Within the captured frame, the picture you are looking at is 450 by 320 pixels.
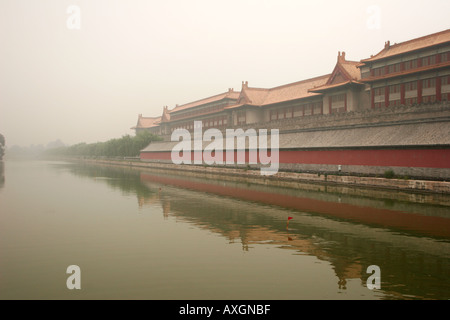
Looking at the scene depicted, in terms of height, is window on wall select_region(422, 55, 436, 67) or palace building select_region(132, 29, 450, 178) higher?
window on wall select_region(422, 55, 436, 67)

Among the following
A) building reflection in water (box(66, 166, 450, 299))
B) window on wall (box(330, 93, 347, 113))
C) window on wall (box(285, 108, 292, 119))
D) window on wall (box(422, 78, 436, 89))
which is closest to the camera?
building reflection in water (box(66, 166, 450, 299))

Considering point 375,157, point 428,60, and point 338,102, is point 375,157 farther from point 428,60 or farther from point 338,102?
point 338,102

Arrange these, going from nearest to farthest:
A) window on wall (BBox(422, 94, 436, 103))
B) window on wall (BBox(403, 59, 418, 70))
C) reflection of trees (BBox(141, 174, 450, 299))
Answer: reflection of trees (BBox(141, 174, 450, 299)) < window on wall (BBox(422, 94, 436, 103)) < window on wall (BBox(403, 59, 418, 70))

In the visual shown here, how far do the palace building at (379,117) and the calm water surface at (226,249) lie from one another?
618 centimetres

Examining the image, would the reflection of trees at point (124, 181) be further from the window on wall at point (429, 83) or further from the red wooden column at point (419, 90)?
the window on wall at point (429, 83)

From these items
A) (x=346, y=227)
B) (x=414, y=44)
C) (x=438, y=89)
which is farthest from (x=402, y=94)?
(x=346, y=227)

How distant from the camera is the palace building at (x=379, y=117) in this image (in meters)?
24.2

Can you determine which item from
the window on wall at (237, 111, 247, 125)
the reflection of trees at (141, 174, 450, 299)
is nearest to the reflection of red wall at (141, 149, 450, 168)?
the reflection of trees at (141, 174, 450, 299)

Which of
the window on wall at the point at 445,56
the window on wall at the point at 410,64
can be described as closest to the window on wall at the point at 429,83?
the window on wall at the point at 445,56

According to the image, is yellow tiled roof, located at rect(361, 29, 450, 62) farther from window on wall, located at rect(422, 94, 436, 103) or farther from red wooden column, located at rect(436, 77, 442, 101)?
window on wall, located at rect(422, 94, 436, 103)

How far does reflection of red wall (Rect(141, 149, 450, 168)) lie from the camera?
2244 centimetres

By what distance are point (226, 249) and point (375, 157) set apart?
1948cm

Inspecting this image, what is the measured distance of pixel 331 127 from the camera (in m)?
33.4

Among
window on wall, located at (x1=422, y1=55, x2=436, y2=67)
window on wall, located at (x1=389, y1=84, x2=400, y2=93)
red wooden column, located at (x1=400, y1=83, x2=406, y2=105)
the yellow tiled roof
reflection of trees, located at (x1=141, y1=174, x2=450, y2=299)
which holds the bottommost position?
reflection of trees, located at (x1=141, y1=174, x2=450, y2=299)
